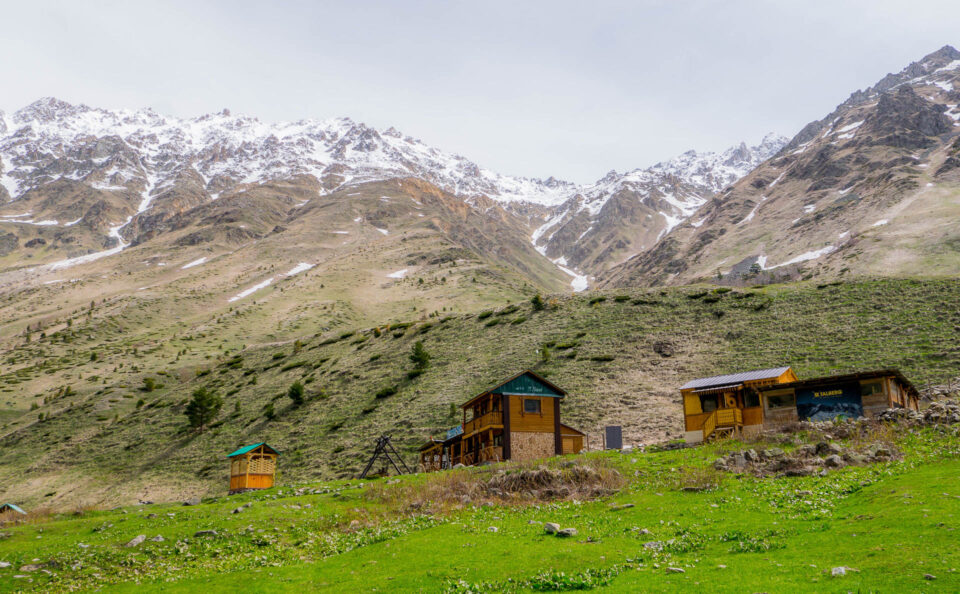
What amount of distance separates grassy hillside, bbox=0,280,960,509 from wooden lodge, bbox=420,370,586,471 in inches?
289

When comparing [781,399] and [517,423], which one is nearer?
[781,399]

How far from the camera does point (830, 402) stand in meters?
33.0

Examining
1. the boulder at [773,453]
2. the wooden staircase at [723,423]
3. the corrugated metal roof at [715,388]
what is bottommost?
the boulder at [773,453]

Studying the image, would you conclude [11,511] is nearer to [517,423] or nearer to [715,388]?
[517,423]

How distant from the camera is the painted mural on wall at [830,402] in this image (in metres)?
32.5

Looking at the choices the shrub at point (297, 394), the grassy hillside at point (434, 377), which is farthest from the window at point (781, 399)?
the shrub at point (297, 394)

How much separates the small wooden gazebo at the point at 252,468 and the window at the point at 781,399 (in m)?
32.4

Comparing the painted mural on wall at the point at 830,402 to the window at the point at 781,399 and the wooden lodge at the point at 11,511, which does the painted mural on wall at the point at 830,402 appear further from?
the wooden lodge at the point at 11,511

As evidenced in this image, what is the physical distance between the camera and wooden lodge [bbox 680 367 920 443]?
32125 millimetres

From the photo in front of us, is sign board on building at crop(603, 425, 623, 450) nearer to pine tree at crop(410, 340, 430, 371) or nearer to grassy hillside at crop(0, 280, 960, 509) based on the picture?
grassy hillside at crop(0, 280, 960, 509)

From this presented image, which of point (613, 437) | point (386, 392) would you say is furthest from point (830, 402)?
point (386, 392)

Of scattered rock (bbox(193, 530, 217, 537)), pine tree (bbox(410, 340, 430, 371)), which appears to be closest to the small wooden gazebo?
scattered rock (bbox(193, 530, 217, 537))

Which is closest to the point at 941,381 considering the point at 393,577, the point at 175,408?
the point at 393,577

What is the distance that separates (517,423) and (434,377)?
26371 mm
